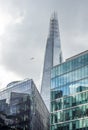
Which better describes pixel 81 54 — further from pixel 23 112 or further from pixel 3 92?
pixel 3 92

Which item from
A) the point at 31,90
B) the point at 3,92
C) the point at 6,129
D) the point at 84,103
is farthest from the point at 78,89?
the point at 3,92

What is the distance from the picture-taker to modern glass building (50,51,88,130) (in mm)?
103062

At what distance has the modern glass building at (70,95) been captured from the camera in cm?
10306

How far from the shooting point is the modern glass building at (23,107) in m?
134

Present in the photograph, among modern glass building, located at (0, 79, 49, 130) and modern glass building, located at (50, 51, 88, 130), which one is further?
modern glass building, located at (0, 79, 49, 130)

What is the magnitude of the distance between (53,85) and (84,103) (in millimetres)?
15330

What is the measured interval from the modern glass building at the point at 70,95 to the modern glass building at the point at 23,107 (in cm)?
2272

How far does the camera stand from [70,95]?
108000 mm

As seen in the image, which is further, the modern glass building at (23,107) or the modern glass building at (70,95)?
the modern glass building at (23,107)

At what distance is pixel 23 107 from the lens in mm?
137875

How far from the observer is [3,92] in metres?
157

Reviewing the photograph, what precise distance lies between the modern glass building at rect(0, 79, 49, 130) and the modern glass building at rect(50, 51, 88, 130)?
22.7 meters

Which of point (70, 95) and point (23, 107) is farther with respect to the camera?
point (23, 107)

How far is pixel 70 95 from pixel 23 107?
3412 cm
